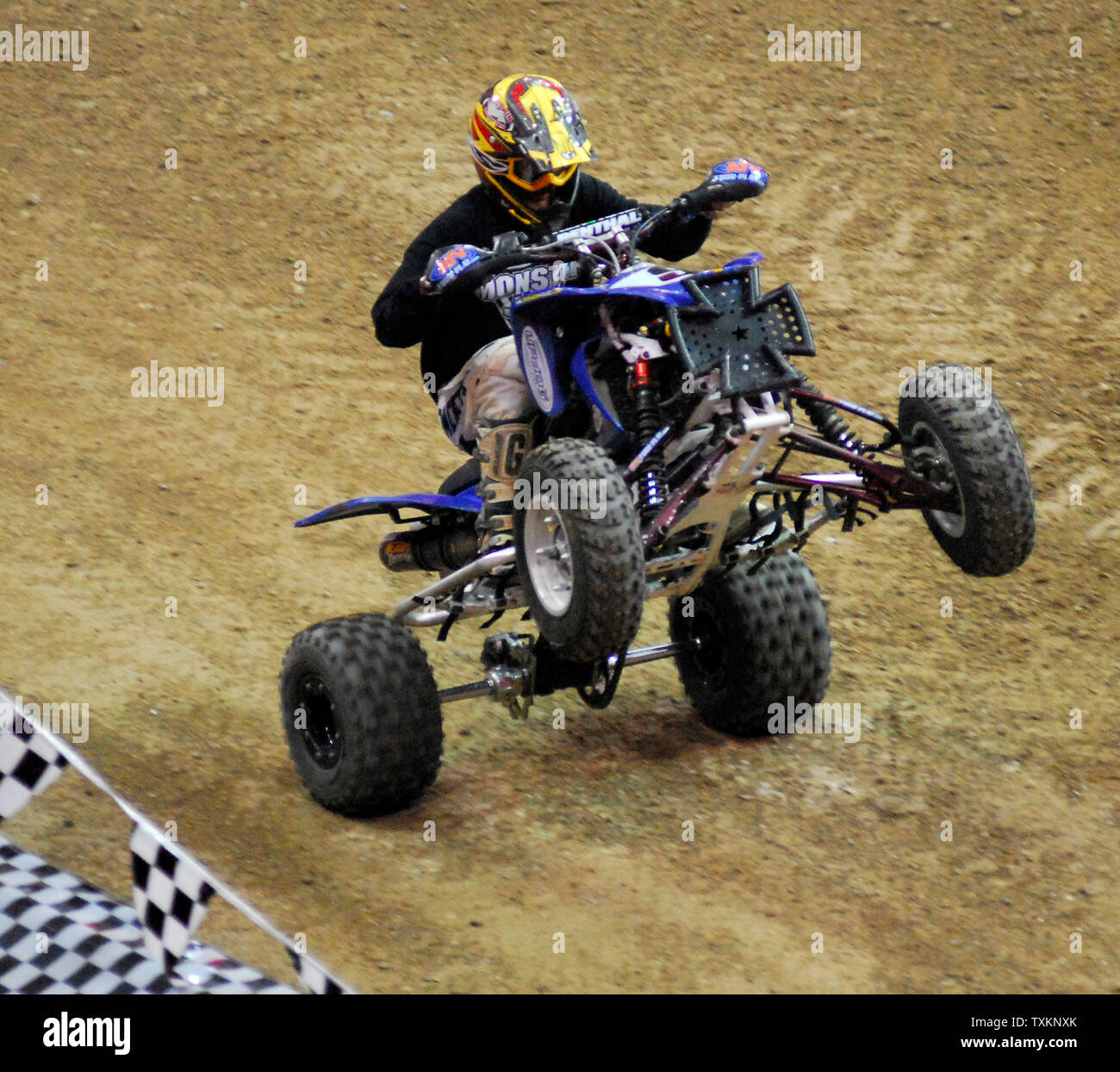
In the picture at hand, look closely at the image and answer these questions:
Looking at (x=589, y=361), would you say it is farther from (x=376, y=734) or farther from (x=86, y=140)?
(x=86, y=140)

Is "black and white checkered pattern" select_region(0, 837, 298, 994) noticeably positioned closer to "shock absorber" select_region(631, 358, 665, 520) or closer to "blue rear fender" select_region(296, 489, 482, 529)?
"blue rear fender" select_region(296, 489, 482, 529)

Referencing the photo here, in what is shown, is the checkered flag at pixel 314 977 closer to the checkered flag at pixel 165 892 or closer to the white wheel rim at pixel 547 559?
the checkered flag at pixel 165 892

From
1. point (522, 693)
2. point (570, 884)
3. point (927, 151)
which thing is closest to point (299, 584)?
point (522, 693)

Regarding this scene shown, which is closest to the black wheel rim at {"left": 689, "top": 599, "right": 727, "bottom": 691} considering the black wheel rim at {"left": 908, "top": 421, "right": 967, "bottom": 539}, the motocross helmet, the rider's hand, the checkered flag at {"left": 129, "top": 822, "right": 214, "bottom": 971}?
the black wheel rim at {"left": 908, "top": 421, "right": 967, "bottom": 539}

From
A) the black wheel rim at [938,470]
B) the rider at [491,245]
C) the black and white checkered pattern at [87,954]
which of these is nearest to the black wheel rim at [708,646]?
the rider at [491,245]

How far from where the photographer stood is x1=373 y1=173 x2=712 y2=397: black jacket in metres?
6.11

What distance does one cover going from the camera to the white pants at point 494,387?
6.14 meters

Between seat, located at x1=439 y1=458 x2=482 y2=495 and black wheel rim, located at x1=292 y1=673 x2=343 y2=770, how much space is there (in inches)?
38.8

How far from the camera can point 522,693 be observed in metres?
6.59

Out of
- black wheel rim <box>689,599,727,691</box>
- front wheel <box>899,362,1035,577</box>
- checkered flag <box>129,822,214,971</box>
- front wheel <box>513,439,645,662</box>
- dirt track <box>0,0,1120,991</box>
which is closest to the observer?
checkered flag <box>129,822,214,971</box>

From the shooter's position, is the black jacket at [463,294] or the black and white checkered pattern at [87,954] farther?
the black jacket at [463,294]

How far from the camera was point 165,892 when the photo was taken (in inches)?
171

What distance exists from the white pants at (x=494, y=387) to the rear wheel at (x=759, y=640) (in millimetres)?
1256

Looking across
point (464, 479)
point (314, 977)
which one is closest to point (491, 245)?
point (464, 479)
